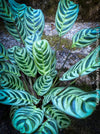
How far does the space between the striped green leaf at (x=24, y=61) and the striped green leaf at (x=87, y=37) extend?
0.29m

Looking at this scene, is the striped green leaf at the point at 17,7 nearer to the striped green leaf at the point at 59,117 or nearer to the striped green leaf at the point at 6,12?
the striped green leaf at the point at 6,12

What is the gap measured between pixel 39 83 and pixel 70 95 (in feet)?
0.74

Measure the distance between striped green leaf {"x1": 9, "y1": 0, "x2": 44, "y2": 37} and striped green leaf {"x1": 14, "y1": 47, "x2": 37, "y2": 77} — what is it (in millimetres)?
189

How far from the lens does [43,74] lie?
69cm

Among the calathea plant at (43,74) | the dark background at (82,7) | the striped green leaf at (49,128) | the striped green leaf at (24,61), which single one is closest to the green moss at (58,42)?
the dark background at (82,7)

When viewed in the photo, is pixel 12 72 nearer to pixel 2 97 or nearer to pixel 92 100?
pixel 2 97

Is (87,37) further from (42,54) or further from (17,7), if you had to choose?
(17,7)

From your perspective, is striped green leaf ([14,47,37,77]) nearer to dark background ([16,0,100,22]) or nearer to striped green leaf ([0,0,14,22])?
striped green leaf ([0,0,14,22])

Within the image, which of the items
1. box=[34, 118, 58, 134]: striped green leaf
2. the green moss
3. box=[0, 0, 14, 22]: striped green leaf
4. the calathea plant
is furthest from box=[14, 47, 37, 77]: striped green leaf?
the green moss

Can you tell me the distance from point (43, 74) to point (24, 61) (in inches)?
5.3

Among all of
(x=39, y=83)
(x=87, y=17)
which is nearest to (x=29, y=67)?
(x=39, y=83)

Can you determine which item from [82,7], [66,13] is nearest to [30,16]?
[66,13]

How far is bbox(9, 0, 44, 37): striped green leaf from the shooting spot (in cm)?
74

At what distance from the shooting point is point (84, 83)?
1.05 meters
